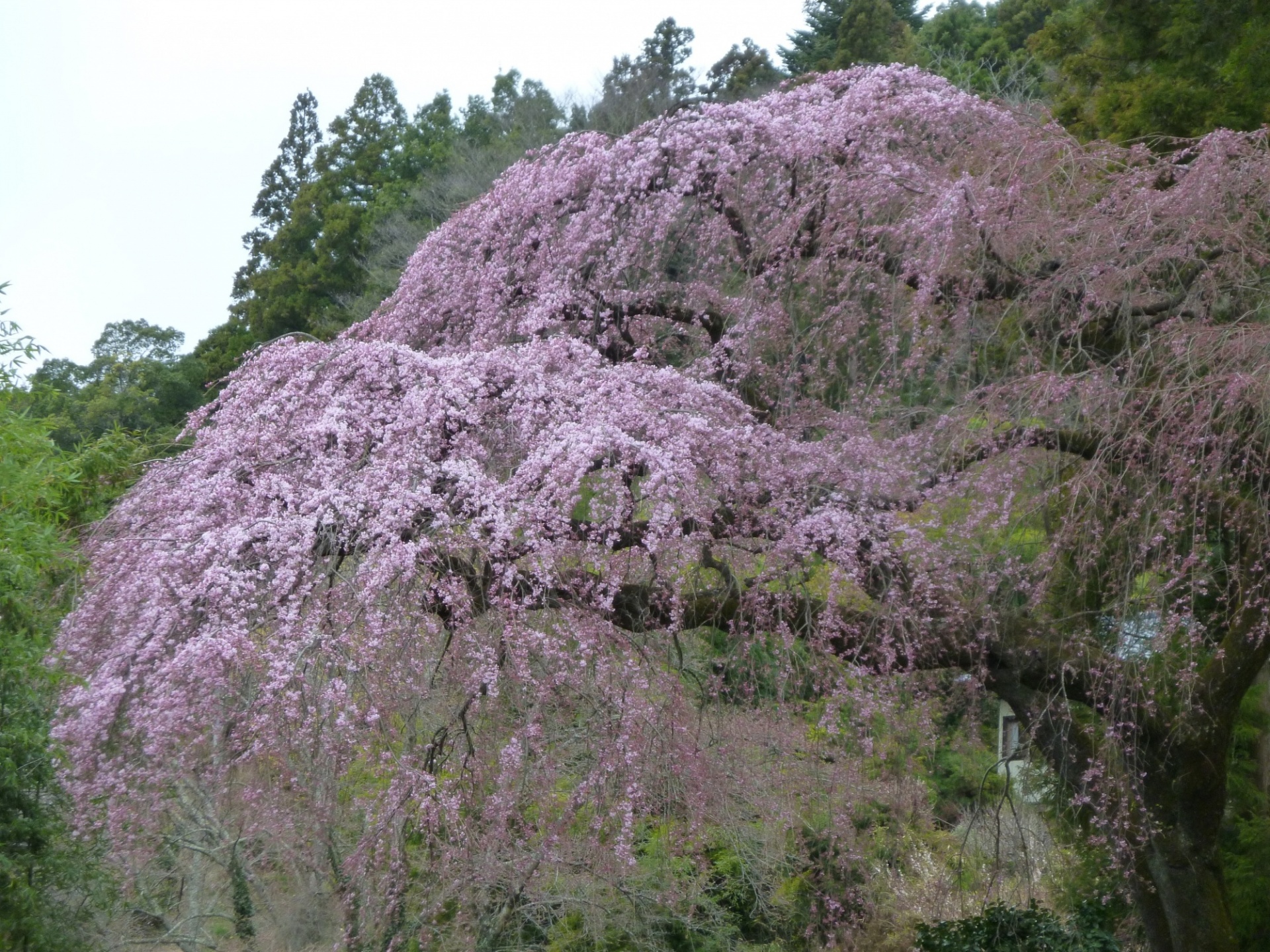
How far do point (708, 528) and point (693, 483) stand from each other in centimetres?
21

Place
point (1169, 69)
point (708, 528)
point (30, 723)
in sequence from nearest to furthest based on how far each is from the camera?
point (708, 528) → point (30, 723) → point (1169, 69)

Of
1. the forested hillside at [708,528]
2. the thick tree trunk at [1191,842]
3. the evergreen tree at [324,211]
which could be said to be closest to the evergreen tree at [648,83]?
the evergreen tree at [324,211]

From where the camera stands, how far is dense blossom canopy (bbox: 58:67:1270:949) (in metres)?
4.09

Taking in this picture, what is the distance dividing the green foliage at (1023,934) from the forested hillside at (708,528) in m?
0.04

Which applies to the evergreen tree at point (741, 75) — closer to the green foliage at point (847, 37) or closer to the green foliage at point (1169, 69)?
the green foliage at point (847, 37)

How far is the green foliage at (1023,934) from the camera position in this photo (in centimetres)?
667

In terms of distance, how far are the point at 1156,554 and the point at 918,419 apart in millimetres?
2152

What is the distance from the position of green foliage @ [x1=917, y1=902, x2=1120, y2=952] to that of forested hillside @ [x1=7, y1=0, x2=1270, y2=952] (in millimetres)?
42

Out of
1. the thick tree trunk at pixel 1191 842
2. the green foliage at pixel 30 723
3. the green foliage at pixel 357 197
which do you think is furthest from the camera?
the green foliage at pixel 357 197

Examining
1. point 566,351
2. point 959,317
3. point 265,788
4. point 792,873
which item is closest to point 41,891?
point 265,788

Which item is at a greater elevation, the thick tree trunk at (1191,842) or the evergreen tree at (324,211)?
the evergreen tree at (324,211)

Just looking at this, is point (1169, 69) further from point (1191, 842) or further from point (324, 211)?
point (324, 211)

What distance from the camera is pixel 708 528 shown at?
4.55 metres

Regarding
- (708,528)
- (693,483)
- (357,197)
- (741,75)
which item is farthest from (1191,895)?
(357,197)
